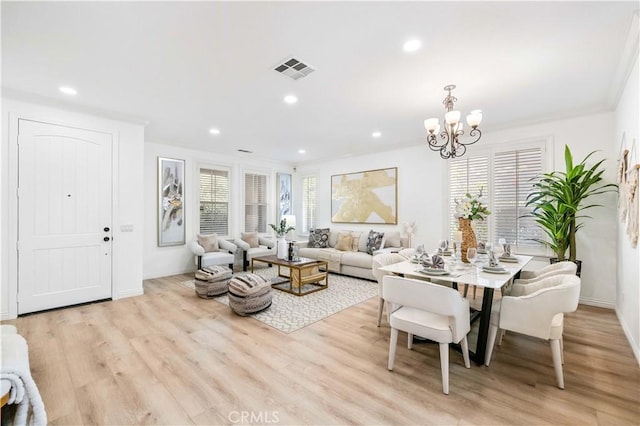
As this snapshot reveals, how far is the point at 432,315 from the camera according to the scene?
7.57 feet

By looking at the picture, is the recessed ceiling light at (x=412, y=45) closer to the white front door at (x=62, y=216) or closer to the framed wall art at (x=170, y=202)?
the white front door at (x=62, y=216)

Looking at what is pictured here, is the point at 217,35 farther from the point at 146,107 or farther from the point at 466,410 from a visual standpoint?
the point at 466,410

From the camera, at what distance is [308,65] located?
8.85 ft

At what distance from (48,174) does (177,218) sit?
2.39 metres

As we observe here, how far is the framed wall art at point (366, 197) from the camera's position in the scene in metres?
6.12

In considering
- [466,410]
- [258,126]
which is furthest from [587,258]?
[258,126]

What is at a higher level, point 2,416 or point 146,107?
point 146,107

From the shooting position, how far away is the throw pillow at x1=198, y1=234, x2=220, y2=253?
5879 mm

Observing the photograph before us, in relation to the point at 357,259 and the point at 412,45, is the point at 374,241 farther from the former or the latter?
the point at 412,45

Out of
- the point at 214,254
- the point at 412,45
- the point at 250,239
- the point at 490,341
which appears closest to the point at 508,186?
the point at 490,341

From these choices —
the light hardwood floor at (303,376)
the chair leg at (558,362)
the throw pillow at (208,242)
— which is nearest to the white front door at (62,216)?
the light hardwood floor at (303,376)

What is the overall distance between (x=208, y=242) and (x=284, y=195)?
8.90 ft

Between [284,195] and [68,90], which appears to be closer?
[68,90]

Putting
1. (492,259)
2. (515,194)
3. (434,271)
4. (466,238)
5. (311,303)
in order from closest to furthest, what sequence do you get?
(434,271)
(492,259)
(466,238)
(311,303)
(515,194)
